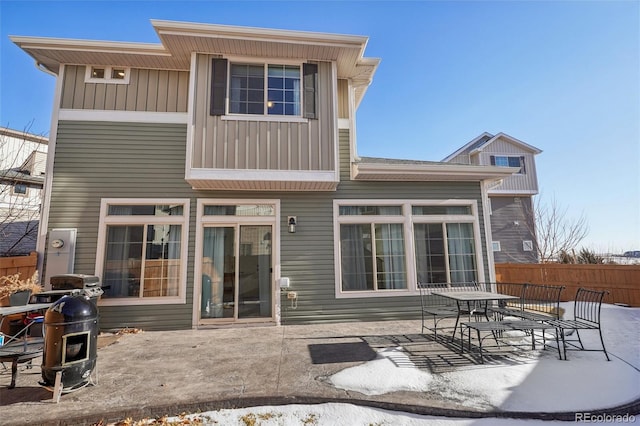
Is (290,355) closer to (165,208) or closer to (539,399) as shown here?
(539,399)

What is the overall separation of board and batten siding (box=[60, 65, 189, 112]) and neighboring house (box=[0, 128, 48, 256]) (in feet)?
16.1

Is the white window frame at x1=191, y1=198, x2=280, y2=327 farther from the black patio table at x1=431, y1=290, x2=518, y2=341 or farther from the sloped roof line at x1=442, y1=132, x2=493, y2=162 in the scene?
the sloped roof line at x1=442, y1=132, x2=493, y2=162

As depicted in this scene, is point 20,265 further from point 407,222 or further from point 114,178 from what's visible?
point 407,222

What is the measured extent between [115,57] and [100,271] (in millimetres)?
4127

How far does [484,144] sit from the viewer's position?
15.3 metres

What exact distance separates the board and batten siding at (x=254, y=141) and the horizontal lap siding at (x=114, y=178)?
0.77 meters

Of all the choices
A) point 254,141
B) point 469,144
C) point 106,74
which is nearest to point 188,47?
point 106,74

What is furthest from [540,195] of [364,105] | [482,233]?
[364,105]

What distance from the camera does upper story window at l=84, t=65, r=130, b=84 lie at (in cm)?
582

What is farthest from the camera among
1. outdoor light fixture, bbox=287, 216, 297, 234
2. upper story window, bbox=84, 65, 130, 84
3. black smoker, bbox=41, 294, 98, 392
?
outdoor light fixture, bbox=287, 216, 297, 234

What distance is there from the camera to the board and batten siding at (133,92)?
19.0 feet

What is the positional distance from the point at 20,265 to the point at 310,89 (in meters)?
6.16

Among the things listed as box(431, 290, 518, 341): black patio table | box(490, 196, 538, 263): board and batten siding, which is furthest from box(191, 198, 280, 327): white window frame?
box(490, 196, 538, 263): board and batten siding

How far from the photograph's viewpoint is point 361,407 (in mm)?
2617
